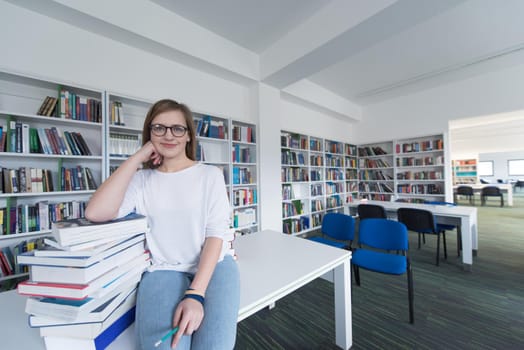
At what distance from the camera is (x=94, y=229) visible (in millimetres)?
659

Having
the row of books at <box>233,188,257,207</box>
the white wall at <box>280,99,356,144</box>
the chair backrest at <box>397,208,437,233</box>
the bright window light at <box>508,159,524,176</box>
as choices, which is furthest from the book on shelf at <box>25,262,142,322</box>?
the bright window light at <box>508,159,524,176</box>

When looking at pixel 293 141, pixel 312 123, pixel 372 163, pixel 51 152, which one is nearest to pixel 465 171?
pixel 372 163

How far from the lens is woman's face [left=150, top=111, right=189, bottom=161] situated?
0.87m

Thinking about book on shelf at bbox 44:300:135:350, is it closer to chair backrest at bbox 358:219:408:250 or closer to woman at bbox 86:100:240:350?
woman at bbox 86:100:240:350

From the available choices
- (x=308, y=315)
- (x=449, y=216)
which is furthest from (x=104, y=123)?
(x=449, y=216)

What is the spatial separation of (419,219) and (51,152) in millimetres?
4284

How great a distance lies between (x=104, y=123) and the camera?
2.10m

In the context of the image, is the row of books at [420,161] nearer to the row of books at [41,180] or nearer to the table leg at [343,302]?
the table leg at [343,302]

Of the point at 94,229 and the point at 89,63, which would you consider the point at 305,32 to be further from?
the point at 94,229

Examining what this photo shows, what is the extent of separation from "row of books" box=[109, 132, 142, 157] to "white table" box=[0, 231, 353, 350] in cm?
157

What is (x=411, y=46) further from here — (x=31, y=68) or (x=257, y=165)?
(x=31, y=68)

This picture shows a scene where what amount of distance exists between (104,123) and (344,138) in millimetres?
5692

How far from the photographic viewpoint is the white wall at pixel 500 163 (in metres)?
10.0

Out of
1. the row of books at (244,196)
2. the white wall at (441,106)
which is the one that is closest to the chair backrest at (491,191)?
the white wall at (441,106)
